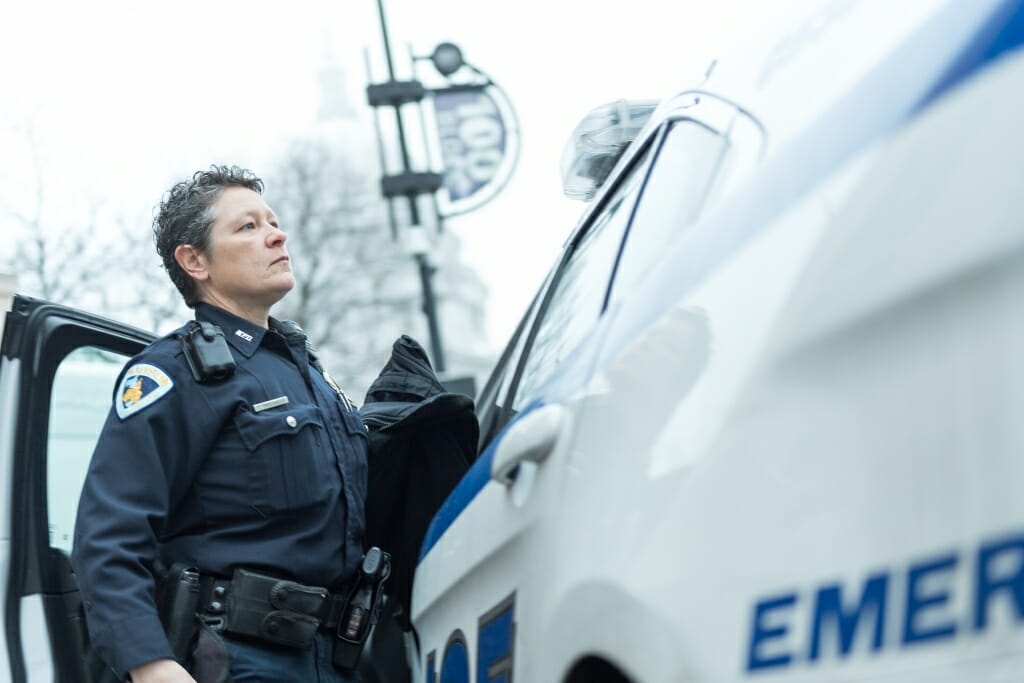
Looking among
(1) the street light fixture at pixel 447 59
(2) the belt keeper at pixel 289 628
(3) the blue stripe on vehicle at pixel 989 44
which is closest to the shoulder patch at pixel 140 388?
(2) the belt keeper at pixel 289 628

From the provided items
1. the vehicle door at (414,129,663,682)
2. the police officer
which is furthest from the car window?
the police officer

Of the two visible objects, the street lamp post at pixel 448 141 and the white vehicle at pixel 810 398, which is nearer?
the white vehicle at pixel 810 398

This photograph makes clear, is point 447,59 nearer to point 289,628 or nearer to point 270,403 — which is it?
point 270,403

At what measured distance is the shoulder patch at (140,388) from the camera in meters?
2.54

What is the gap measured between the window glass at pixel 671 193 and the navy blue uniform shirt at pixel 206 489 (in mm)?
981

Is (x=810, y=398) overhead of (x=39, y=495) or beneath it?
beneath

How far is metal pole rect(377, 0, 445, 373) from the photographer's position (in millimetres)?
11359

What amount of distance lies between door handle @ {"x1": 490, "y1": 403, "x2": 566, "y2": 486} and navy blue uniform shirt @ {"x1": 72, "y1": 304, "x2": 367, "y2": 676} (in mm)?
805

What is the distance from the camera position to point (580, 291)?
7.30 ft

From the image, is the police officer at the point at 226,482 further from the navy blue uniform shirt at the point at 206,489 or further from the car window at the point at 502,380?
the car window at the point at 502,380

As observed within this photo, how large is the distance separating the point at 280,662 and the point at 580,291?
99 cm

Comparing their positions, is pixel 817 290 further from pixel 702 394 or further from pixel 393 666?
pixel 393 666

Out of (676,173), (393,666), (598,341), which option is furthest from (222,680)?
(676,173)

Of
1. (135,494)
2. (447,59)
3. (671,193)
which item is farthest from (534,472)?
(447,59)
